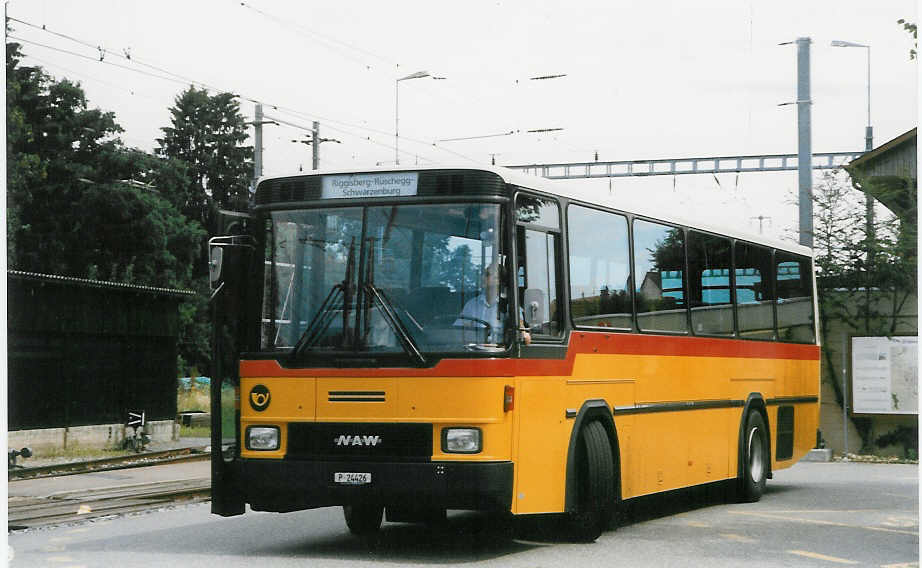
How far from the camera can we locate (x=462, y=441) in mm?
11406

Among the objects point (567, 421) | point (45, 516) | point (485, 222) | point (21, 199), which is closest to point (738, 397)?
point (567, 421)

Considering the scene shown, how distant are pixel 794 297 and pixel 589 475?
8.29 metres

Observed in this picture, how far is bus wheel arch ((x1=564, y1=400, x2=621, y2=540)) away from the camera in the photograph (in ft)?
41.0

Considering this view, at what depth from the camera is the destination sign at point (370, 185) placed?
11930 mm

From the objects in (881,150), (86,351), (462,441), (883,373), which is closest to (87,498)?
(462,441)

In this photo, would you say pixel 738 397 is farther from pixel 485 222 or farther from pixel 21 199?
pixel 21 199

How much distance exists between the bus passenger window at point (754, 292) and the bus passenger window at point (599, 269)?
12.3ft

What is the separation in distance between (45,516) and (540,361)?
690 centimetres

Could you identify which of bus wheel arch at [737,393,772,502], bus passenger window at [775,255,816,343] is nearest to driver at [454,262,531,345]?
bus wheel arch at [737,393,772,502]

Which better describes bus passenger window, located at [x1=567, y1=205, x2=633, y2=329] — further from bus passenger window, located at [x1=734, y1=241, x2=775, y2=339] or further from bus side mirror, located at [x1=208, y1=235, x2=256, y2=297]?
bus passenger window, located at [x1=734, y1=241, x2=775, y2=339]

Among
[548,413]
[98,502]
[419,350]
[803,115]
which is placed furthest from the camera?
[803,115]

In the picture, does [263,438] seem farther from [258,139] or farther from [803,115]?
[258,139]

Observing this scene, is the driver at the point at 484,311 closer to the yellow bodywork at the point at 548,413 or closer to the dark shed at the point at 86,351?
the yellow bodywork at the point at 548,413

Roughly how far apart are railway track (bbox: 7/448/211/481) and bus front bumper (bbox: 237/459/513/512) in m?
11.6
